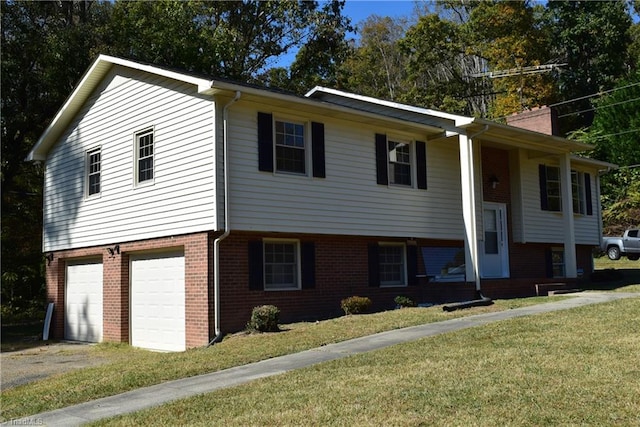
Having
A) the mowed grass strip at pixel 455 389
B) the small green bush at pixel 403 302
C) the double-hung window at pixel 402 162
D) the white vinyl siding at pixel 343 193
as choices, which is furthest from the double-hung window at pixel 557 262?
the mowed grass strip at pixel 455 389

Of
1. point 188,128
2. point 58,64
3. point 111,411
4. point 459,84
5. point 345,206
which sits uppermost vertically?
point 459,84

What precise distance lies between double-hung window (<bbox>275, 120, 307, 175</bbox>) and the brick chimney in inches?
398

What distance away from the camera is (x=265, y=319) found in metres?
12.9

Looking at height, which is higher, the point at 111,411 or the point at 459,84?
the point at 459,84

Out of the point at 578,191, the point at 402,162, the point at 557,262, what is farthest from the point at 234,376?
the point at 578,191

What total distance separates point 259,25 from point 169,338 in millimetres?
22998

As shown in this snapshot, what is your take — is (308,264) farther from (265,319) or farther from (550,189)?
(550,189)

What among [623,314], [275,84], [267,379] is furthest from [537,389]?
[275,84]

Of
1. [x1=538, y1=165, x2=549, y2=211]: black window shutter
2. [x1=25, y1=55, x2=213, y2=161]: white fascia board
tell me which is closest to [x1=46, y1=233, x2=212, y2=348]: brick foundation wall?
[x1=25, y1=55, x2=213, y2=161]: white fascia board

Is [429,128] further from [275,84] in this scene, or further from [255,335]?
[275,84]

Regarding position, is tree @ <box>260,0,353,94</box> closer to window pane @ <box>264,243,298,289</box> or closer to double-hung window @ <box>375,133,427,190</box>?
double-hung window @ <box>375,133,427,190</box>

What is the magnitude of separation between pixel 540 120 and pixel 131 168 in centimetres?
1378

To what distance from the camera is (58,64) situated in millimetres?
22672

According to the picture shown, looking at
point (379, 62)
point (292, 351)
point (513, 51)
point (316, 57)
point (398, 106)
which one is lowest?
point (292, 351)
